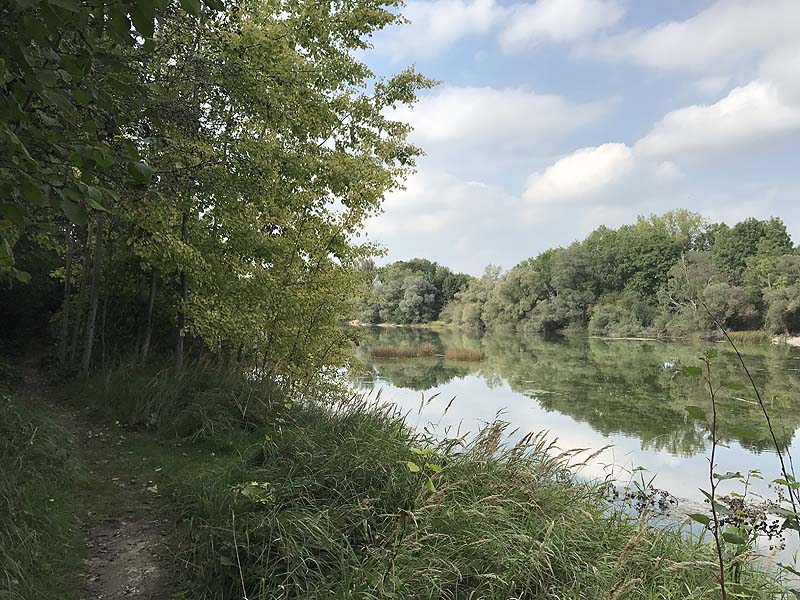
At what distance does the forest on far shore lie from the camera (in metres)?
34.8

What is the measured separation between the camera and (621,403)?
1434 centimetres

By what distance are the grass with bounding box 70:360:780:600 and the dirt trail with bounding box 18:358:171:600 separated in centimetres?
15

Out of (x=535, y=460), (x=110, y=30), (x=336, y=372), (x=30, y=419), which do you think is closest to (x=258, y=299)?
(x=336, y=372)

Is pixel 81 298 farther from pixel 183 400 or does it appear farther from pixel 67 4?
pixel 67 4

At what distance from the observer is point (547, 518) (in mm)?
3414

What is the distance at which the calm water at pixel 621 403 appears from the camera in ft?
27.2

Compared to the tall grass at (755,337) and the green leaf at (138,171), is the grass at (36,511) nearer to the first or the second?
the green leaf at (138,171)

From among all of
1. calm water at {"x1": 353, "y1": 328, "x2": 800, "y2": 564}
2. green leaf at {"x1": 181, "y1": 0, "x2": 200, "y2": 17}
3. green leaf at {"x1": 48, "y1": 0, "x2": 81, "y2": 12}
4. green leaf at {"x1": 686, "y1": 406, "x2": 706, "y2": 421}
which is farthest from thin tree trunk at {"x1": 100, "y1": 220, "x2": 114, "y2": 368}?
green leaf at {"x1": 686, "y1": 406, "x2": 706, "y2": 421}

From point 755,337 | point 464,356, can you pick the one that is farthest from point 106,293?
point 755,337

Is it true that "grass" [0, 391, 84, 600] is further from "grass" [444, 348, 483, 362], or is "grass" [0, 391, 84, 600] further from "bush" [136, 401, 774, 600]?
"grass" [444, 348, 483, 362]

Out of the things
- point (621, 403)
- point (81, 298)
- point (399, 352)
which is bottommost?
point (621, 403)

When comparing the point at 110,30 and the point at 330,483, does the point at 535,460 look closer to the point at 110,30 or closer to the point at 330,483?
the point at 330,483

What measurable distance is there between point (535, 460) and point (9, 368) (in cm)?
710

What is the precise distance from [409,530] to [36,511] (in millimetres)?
2322
